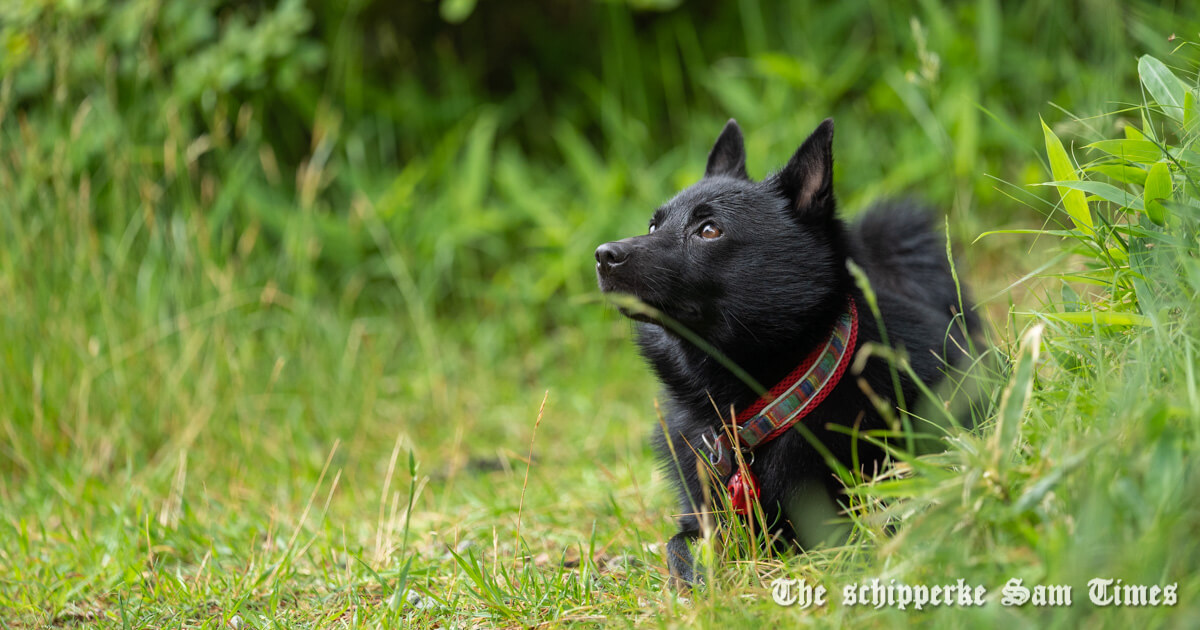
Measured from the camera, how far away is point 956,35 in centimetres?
470

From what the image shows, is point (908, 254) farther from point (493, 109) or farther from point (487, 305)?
point (493, 109)

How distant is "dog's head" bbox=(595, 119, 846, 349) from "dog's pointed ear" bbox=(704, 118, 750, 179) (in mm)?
386

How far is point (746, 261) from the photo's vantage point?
7.16 ft

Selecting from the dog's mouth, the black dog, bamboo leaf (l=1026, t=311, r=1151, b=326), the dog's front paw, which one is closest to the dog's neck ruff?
the black dog

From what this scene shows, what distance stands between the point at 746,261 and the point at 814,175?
30 centimetres

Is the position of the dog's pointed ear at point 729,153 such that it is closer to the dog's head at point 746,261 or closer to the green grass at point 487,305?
the dog's head at point 746,261

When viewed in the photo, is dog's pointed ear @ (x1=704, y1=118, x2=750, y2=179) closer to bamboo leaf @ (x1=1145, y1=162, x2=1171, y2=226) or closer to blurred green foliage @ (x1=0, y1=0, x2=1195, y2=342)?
bamboo leaf @ (x1=1145, y1=162, x2=1171, y2=226)

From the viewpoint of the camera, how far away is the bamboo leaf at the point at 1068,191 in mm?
1813

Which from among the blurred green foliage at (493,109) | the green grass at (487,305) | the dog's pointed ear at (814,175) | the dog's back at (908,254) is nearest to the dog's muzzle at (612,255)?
the green grass at (487,305)

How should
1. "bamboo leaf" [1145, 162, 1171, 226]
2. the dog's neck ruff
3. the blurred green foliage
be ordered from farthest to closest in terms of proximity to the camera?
the blurred green foliage, the dog's neck ruff, "bamboo leaf" [1145, 162, 1171, 226]

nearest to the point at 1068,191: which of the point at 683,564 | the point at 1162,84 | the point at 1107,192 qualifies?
the point at 1107,192

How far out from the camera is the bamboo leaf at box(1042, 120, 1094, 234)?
1.81 m

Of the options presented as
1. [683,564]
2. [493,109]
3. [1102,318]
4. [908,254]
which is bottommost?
[683,564]

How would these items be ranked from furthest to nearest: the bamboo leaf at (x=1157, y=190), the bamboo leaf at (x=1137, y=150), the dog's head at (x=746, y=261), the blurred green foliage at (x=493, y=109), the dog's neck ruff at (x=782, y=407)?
the blurred green foliage at (x=493, y=109) → the dog's head at (x=746, y=261) → the dog's neck ruff at (x=782, y=407) → the bamboo leaf at (x=1137, y=150) → the bamboo leaf at (x=1157, y=190)
